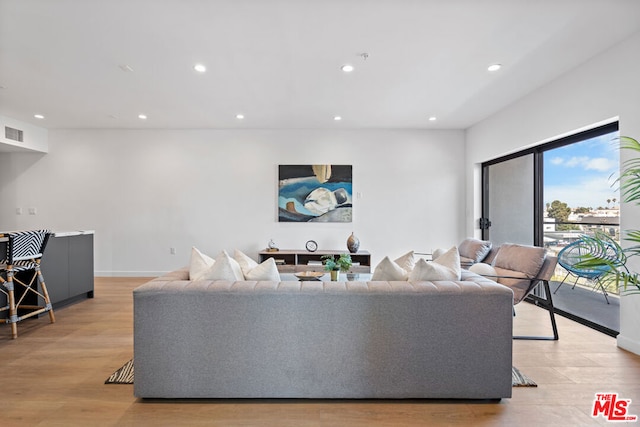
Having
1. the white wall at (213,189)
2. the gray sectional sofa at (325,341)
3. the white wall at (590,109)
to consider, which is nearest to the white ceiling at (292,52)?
the white wall at (590,109)

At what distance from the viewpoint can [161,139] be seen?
19.2 ft

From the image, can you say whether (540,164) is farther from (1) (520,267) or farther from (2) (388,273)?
(2) (388,273)

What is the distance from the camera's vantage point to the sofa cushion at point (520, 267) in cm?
309

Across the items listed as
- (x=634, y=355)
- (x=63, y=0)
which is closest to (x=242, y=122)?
(x=63, y=0)

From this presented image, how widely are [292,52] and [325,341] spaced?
2.48 m

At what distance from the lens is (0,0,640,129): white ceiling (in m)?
2.41

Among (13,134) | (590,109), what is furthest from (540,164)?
(13,134)

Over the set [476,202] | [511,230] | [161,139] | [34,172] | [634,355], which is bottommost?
[634,355]

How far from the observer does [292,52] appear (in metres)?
3.04

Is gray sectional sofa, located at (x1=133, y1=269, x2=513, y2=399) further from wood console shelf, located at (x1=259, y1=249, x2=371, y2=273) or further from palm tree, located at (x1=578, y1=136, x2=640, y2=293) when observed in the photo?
wood console shelf, located at (x1=259, y1=249, x2=371, y2=273)

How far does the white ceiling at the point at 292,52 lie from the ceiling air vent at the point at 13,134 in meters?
0.35

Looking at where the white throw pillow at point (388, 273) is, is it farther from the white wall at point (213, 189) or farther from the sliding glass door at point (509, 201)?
A: the white wall at point (213, 189)

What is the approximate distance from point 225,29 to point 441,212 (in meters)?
4.49

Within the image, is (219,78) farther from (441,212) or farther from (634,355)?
(634,355)
